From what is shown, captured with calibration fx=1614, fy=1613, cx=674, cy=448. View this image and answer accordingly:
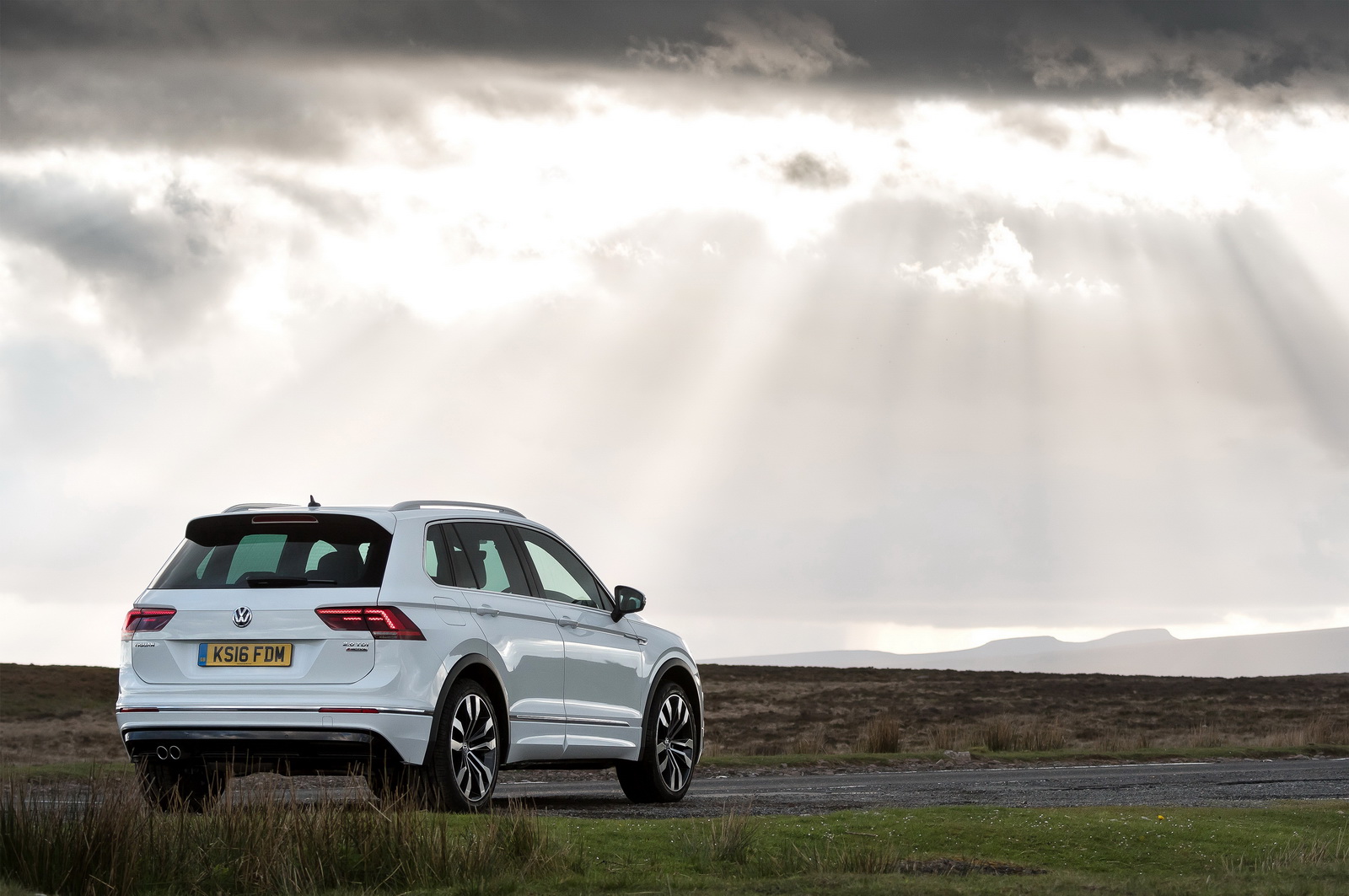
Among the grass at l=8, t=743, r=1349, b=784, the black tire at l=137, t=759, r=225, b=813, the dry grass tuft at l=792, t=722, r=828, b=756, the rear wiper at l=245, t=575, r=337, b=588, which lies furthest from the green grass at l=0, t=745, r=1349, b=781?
the rear wiper at l=245, t=575, r=337, b=588

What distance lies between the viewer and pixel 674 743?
42.4 feet

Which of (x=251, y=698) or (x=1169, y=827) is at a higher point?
(x=251, y=698)

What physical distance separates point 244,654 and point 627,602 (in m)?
3.24

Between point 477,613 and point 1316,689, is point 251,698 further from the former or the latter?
point 1316,689

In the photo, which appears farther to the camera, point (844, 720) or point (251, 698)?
point (844, 720)

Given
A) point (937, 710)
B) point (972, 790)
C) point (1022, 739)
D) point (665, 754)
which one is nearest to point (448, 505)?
point (665, 754)

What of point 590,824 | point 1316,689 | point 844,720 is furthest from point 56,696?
point 590,824

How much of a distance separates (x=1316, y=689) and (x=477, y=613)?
6203 cm

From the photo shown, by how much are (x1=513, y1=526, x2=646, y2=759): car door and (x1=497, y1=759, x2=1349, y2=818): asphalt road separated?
547 mm

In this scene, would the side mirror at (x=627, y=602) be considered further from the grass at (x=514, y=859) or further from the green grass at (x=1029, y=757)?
the green grass at (x=1029, y=757)

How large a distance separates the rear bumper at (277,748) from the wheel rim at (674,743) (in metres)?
3.36

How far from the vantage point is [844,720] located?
45125mm

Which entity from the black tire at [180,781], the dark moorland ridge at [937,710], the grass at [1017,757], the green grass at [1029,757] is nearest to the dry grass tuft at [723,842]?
the black tire at [180,781]

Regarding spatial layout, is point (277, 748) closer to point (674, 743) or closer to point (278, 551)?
point (278, 551)
